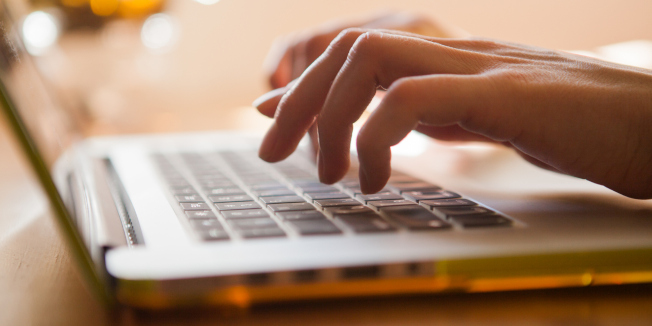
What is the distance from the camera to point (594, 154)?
377mm

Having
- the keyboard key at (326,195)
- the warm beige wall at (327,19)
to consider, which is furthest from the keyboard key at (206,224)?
the warm beige wall at (327,19)

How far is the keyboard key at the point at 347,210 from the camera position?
0.34m

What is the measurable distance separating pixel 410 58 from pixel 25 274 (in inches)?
11.7

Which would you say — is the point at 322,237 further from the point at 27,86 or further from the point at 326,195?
the point at 27,86

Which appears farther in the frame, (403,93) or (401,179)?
(401,179)

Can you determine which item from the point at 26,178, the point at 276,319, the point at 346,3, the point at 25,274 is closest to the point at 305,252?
the point at 276,319

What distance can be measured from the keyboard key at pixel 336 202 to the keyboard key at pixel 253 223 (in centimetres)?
6

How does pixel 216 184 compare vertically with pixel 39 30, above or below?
below

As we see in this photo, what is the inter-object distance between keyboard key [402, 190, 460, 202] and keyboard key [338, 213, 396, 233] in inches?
2.9

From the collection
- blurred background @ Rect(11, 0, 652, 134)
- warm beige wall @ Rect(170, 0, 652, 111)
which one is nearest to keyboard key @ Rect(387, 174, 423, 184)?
blurred background @ Rect(11, 0, 652, 134)

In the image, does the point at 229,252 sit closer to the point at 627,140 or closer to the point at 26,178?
the point at 627,140

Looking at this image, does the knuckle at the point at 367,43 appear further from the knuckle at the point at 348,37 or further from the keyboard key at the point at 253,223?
the keyboard key at the point at 253,223

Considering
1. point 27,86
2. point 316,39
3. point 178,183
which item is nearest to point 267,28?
point 316,39

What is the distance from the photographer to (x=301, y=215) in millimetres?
332
